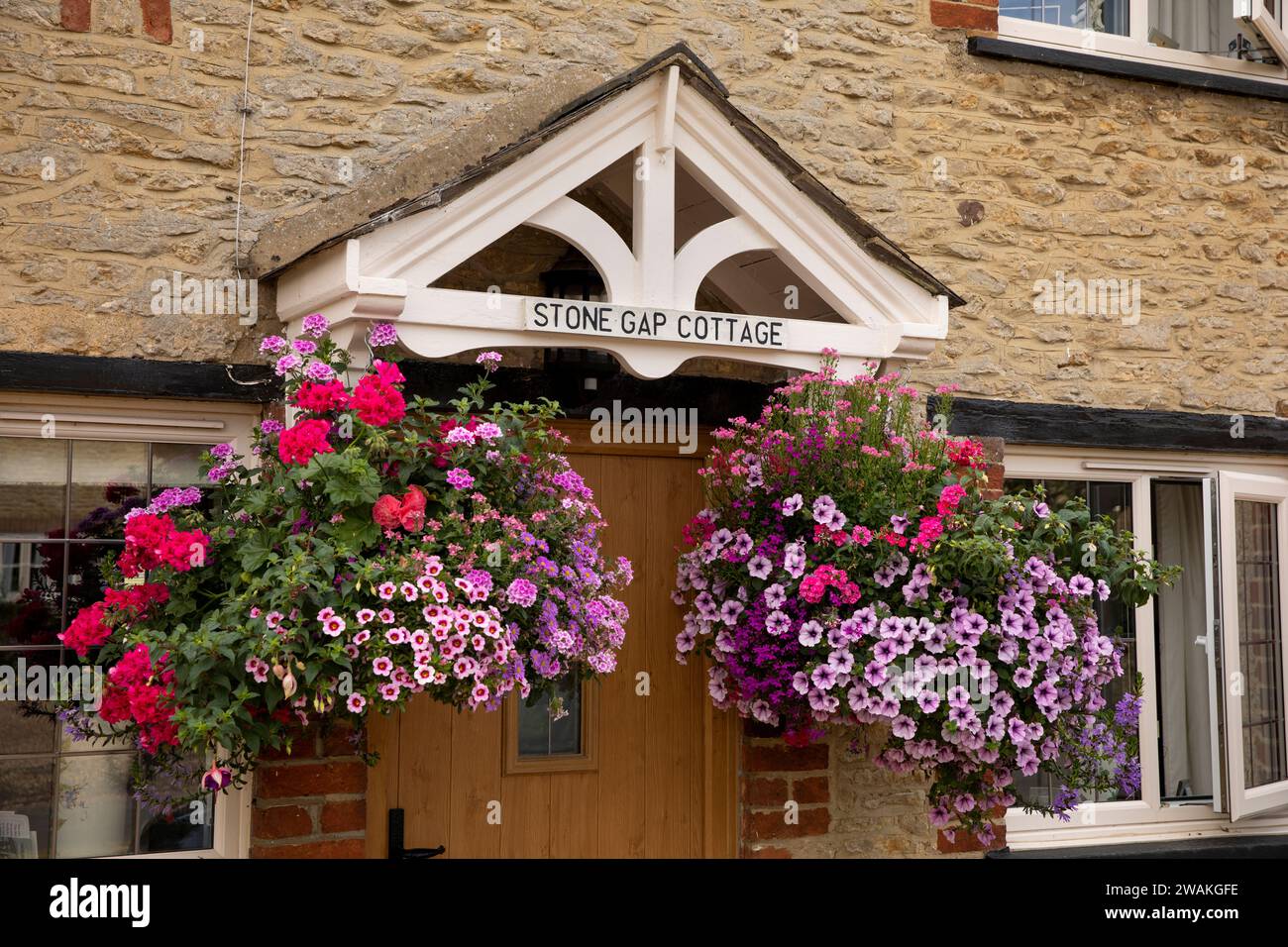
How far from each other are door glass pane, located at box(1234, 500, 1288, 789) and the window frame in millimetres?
3075

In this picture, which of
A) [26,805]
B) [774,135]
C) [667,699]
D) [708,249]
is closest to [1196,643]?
[667,699]

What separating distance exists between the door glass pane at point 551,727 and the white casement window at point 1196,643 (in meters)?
2.01

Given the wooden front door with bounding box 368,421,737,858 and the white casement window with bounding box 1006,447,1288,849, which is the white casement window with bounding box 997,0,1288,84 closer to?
the white casement window with bounding box 1006,447,1288,849

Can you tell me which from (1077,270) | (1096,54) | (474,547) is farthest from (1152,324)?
(474,547)

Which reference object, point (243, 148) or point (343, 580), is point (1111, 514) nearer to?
point (343, 580)

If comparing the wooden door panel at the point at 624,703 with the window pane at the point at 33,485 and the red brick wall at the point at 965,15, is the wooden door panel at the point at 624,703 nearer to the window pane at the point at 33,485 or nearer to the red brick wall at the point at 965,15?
the window pane at the point at 33,485

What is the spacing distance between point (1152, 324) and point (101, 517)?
4515 mm

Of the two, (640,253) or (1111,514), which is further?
(1111,514)

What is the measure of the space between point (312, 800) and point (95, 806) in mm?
697

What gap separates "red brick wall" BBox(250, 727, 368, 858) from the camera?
4.20 meters

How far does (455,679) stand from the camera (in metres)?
3.59

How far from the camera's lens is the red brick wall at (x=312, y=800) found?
4195mm

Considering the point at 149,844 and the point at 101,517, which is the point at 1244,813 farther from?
the point at 101,517

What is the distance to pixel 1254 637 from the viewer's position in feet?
19.8
